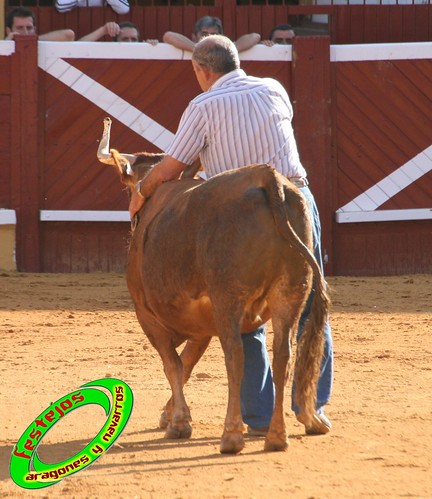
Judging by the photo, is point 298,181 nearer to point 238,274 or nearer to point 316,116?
point 238,274

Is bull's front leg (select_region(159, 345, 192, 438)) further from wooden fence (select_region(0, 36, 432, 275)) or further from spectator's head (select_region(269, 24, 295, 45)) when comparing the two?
spectator's head (select_region(269, 24, 295, 45))

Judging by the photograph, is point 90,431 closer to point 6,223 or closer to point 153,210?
point 153,210

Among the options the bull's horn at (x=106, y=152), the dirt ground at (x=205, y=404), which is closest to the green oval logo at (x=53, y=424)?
the dirt ground at (x=205, y=404)

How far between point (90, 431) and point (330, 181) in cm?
645

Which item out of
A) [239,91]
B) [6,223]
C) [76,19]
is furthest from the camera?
[76,19]

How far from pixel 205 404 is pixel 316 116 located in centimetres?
589

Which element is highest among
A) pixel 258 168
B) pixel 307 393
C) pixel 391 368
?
pixel 258 168

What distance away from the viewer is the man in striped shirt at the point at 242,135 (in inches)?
207

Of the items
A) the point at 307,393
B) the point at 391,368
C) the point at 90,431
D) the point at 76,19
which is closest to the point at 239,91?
the point at 307,393

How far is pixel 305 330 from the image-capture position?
203 inches

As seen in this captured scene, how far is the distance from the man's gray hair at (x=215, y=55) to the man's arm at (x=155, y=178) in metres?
0.45

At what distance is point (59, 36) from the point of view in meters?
11.6

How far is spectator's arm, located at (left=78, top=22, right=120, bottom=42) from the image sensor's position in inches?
458

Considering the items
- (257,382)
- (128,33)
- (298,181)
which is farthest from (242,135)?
(128,33)
